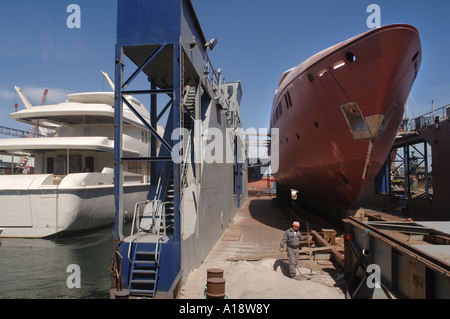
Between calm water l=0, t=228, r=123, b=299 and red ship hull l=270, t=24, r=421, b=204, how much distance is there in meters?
8.99

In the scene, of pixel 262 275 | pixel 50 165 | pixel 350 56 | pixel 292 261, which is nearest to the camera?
pixel 262 275

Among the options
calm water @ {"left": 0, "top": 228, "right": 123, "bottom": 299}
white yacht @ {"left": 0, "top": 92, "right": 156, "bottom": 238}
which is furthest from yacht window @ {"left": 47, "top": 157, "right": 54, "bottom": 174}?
calm water @ {"left": 0, "top": 228, "right": 123, "bottom": 299}

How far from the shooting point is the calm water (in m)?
8.12

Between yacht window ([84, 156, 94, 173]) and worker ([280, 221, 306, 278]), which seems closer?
worker ([280, 221, 306, 278])

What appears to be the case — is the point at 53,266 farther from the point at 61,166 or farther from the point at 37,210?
the point at 61,166

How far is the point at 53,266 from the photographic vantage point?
10.3 m

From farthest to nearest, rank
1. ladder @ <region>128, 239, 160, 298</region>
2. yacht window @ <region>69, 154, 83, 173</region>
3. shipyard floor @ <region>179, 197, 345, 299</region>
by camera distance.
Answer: yacht window @ <region>69, 154, 83, 173</region>
ladder @ <region>128, 239, 160, 298</region>
shipyard floor @ <region>179, 197, 345, 299</region>

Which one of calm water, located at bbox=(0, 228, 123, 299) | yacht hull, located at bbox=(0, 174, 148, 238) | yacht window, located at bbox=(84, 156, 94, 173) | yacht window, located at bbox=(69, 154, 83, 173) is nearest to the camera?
calm water, located at bbox=(0, 228, 123, 299)

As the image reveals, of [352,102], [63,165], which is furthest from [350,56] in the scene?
[63,165]

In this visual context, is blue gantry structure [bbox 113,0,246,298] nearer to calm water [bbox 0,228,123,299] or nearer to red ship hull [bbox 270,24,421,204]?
calm water [bbox 0,228,123,299]

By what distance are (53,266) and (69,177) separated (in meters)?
5.35

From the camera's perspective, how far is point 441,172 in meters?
15.0

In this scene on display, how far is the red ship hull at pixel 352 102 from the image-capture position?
9.10m
